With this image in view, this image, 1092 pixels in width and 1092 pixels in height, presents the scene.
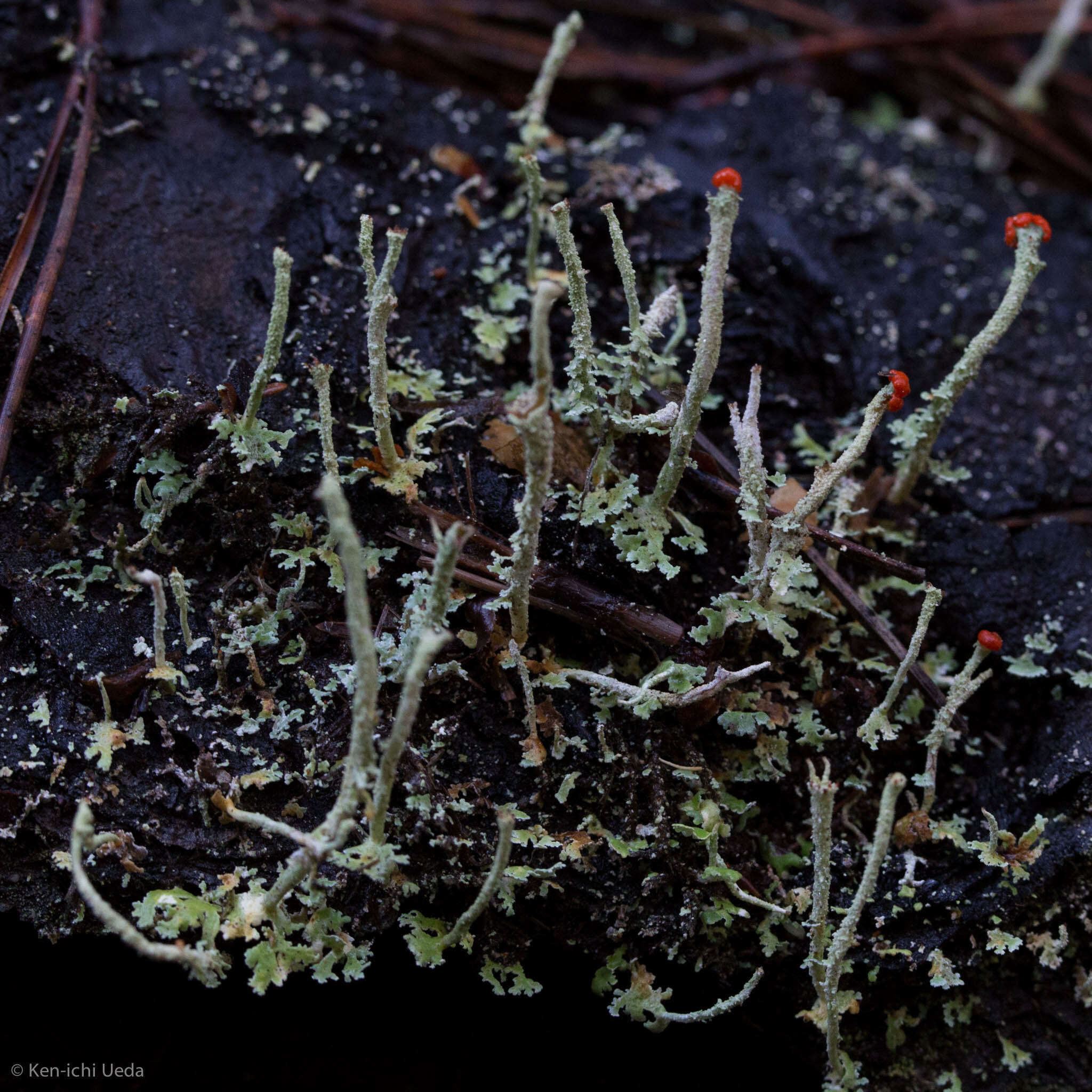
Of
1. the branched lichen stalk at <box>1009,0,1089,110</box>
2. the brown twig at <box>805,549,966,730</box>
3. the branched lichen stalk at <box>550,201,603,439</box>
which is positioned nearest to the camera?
the branched lichen stalk at <box>550,201,603,439</box>

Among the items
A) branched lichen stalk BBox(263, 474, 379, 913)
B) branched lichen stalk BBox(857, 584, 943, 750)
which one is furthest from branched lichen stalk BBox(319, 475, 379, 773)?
branched lichen stalk BBox(857, 584, 943, 750)

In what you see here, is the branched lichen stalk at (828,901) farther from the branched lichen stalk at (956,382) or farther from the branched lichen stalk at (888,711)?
the branched lichen stalk at (956,382)

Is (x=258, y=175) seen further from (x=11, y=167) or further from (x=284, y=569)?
(x=284, y=569)

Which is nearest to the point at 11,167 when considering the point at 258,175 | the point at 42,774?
the point at 258,175

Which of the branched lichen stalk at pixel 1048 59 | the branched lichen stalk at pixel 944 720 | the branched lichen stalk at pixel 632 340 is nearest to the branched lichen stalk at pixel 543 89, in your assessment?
the branched lichen stalk at pixel 632 340

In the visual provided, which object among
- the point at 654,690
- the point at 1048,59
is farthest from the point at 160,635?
the point at 1048,59

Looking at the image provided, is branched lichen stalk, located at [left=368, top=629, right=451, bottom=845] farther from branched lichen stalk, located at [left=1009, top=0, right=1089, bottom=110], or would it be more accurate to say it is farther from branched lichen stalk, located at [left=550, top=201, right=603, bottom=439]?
branched lichen stalk, located at [left=1009, top=0, right=1089, bottom=110]

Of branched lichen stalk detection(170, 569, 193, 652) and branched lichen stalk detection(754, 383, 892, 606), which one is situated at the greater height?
branched lichen stalk detection(754, 383, 892, 606)
